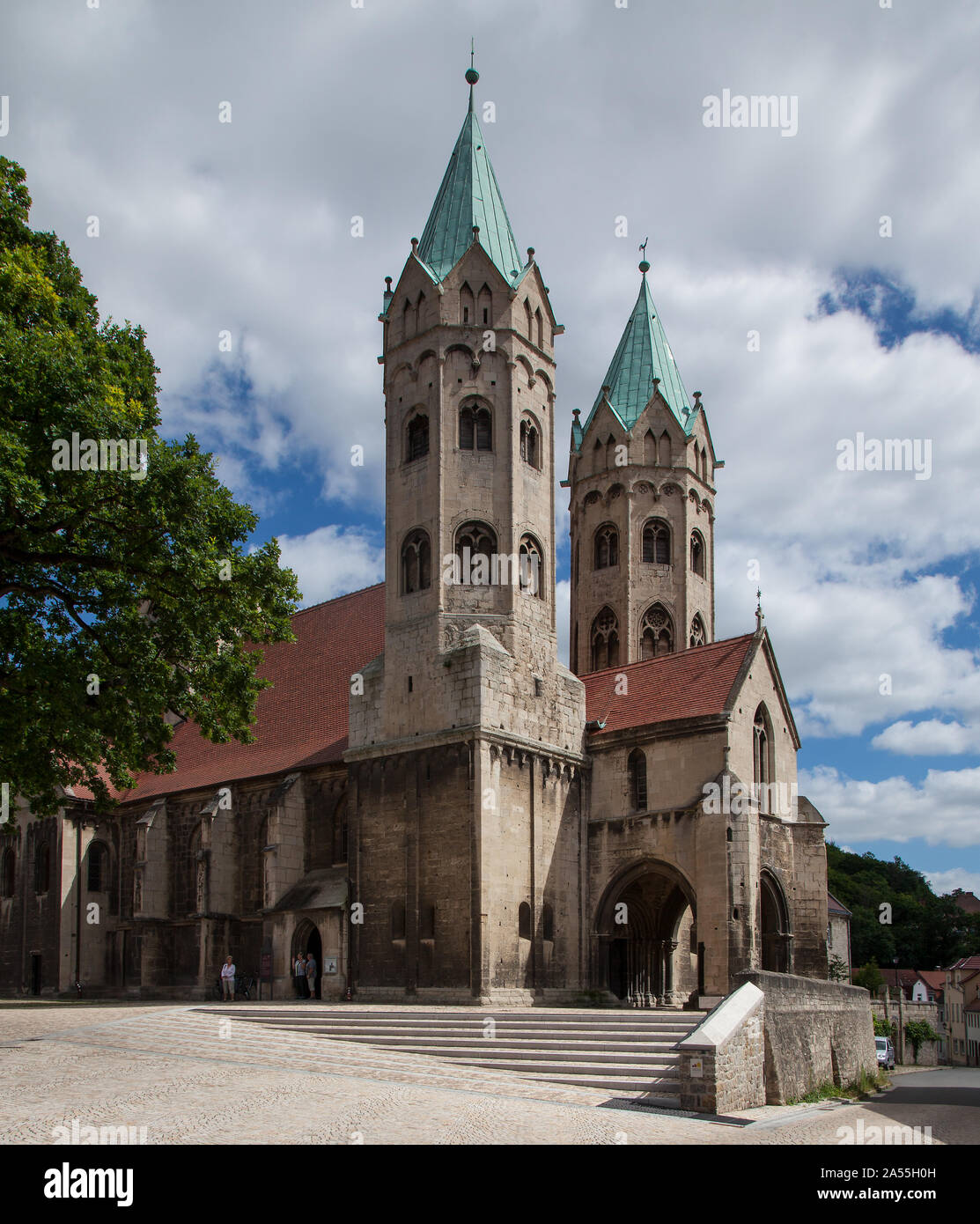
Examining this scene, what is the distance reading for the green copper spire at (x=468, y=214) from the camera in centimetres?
3622

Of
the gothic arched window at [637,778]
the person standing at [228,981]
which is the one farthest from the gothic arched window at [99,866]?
the gothic arched window at [637,778]

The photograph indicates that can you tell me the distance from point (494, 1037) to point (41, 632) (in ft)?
38.7

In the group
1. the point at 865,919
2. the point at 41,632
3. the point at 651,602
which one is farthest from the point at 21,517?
the point at 865,919

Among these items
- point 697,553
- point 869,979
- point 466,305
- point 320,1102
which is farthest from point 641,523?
point 869,979

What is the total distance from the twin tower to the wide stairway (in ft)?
11.5

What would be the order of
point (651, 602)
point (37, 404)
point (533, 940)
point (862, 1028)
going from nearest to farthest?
point (37, 404), point (862, 1028), point (533, 940), point (651, 602)

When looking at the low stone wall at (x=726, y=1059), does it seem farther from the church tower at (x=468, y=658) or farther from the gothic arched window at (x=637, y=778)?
the gothic arched window at (x=637, y=778)

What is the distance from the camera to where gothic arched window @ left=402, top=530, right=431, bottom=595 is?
3412 cm

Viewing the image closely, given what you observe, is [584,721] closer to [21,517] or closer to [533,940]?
[533,940]

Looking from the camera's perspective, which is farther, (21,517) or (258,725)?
(258,725)

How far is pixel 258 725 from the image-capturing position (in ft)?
137

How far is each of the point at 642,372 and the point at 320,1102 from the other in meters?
39.9

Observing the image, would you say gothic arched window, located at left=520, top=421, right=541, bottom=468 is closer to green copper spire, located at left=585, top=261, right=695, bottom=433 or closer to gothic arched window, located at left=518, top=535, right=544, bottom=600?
gothic arched window, located at left=518, top=535, right=544, bottom=600
